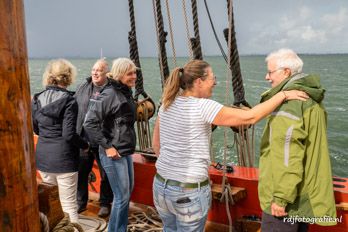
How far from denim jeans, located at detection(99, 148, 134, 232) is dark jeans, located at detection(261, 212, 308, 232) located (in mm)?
933

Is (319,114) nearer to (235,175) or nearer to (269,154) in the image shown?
(269,154)

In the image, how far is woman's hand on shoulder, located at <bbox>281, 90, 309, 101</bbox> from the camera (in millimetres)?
1698

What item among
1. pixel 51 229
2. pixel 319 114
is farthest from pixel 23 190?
pixel 319 114

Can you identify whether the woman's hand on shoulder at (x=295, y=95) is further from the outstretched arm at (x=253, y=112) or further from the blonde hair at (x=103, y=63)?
the blonde hair at (x=103, y=63)

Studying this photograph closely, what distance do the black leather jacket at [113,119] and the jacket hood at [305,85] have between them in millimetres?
973

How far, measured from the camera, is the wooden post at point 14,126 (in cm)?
110

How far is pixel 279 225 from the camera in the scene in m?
1.81

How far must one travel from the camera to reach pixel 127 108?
2.42 meters

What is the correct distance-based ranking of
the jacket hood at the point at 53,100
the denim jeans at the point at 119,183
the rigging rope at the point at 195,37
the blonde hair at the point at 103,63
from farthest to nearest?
the rigging rope at the point at 195,37 → the blonde hair at the point at 103,63 → the denim jeans at the point at 119,183 → the jacket hood at the point at 53,100

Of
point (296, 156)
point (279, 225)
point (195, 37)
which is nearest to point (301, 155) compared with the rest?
point (296, 156)

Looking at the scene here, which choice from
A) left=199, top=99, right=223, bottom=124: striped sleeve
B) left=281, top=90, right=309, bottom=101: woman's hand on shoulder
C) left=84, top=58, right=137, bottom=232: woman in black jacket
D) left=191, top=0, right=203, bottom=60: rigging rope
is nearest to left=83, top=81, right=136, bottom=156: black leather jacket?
left=84, top=58, right=137, bottom=232: woman in black jacket

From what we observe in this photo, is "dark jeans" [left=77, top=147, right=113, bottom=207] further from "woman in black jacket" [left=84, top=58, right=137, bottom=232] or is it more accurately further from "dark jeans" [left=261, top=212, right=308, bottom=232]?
"dark jeans" [left=261, top=212, right=308, bottom=232]

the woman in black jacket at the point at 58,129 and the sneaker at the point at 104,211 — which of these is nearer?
the woman in black jacket at the point at 58,129

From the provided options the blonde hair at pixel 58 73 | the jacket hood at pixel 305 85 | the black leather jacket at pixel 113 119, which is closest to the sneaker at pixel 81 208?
the black leather jacket at pixel 113 119
